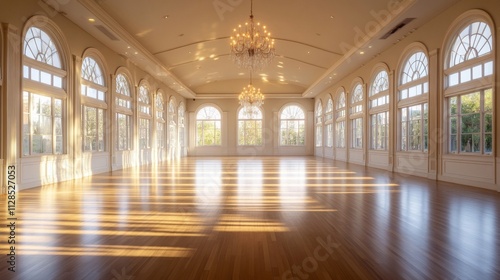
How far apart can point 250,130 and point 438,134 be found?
1540cm

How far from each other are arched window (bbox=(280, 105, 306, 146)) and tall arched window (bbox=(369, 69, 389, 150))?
10.1m

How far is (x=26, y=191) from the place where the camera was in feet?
22.2

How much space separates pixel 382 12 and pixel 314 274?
27.1 ft

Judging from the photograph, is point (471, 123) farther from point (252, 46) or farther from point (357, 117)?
point (357, 117)

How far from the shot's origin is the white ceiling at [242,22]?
8.60 metres

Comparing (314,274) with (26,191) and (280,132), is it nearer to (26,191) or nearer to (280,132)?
(26,191)

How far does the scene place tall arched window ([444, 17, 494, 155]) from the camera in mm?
7051

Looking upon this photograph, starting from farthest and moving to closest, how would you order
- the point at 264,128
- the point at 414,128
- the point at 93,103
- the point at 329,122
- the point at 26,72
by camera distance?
the point at 264,128 → the point at 329,122 → the point at 93,103 → the point at 414,128 → the point at 26,72

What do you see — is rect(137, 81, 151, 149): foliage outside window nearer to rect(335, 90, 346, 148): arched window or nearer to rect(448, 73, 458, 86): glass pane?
rect(335, 90, 346, 148): arched window

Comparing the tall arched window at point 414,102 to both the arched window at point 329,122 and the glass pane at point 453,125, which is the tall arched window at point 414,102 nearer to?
the glass pane at point 453,125

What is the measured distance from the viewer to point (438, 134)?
861cm

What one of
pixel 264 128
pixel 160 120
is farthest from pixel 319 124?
pixel 160 120

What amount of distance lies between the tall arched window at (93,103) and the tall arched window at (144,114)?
117 inches

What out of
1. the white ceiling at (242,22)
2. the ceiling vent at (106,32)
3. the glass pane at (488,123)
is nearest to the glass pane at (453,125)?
the glass pane at (488,123)
